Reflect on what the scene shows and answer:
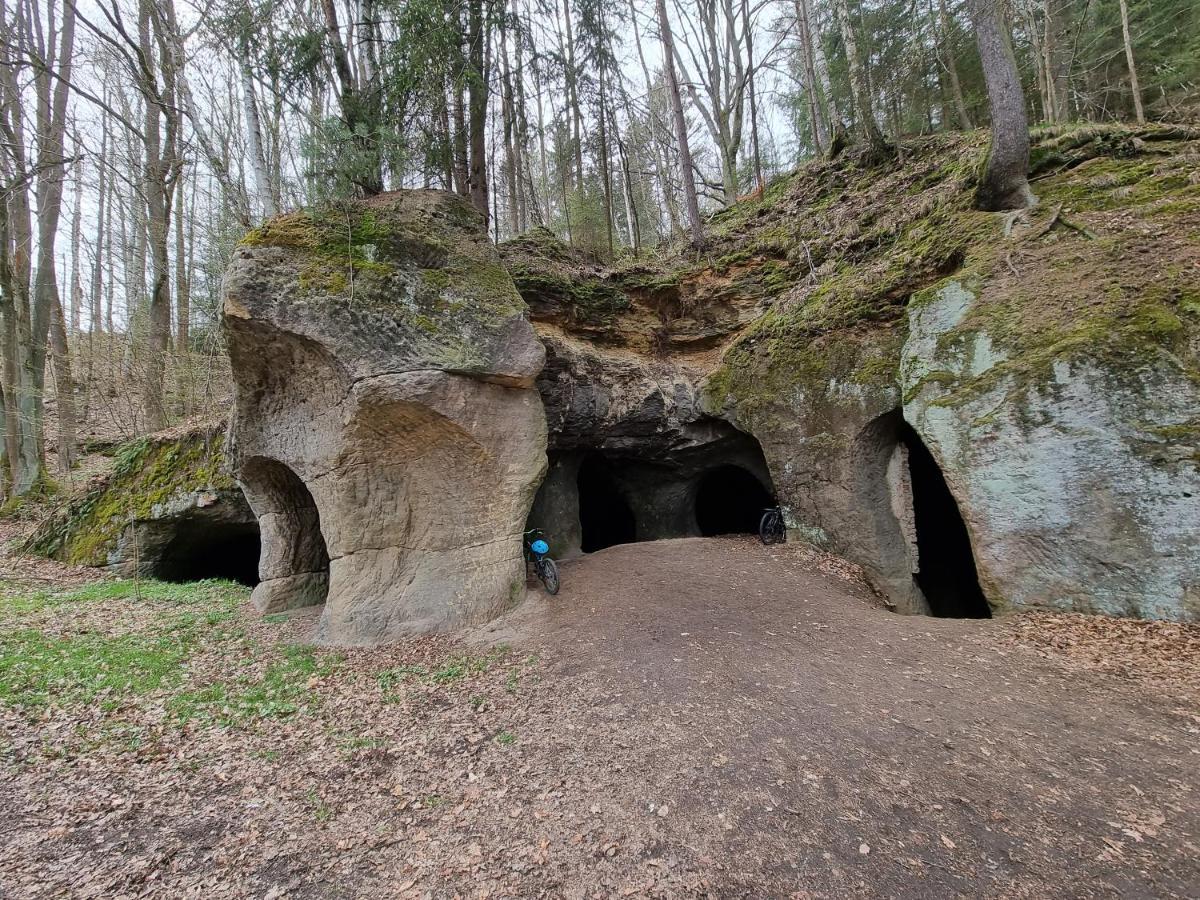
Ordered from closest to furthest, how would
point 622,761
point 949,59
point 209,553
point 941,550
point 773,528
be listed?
point 622,761, point 773,528, point 941,550, point 209,553, point 949,59

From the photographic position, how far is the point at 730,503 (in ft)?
47.1

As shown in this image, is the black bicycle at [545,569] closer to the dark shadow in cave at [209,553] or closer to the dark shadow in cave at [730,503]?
the dark shadow in cave at [209,553]

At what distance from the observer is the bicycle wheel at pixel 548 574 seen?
23.6ft

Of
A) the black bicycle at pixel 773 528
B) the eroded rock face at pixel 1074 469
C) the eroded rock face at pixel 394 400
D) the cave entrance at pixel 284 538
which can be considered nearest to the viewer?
the eroded rock face at pixel 1074 469

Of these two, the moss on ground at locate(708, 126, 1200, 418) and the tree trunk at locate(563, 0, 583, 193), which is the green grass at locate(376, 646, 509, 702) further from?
the tree trunk at locate(563, 0, 583, 193)

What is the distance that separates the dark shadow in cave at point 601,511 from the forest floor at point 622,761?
26.1 ft

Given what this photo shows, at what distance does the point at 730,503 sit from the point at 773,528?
5106 mm

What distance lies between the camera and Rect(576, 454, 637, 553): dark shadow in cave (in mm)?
13797

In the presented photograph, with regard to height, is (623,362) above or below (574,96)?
below

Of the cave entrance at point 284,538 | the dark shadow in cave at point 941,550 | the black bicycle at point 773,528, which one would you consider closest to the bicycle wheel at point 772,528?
the black bicycle at point 773,528

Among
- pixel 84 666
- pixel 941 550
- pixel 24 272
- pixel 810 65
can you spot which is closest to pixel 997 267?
pixel 941 550

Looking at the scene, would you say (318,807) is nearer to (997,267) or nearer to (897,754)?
(897,754)

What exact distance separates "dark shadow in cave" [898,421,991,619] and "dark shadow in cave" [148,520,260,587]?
43.0ft

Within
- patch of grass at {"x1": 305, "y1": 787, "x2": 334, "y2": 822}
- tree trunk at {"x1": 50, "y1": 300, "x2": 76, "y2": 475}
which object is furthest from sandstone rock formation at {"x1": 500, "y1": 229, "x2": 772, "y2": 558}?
tree trunk at {"x1": 50, "y1": 300, "x2": 76, "y2": 475}
